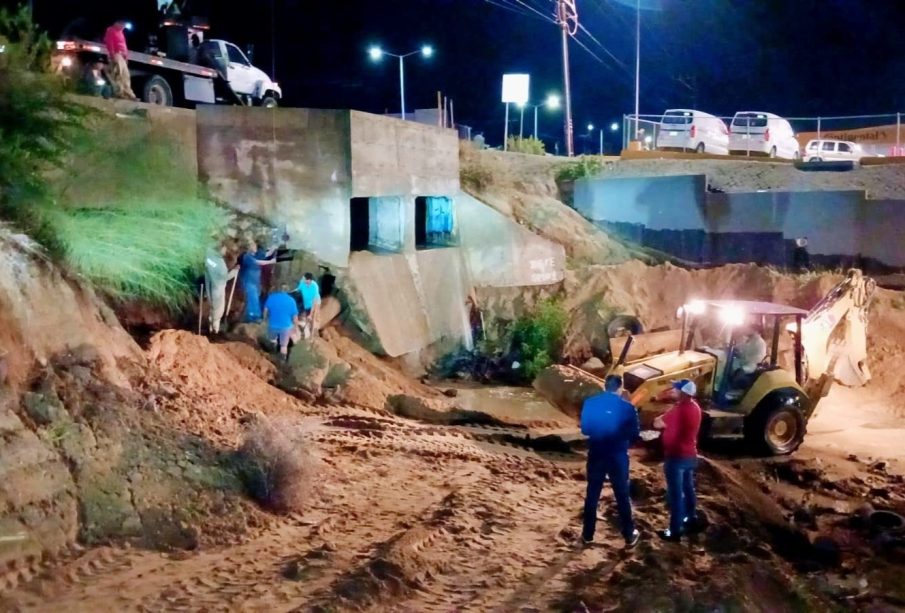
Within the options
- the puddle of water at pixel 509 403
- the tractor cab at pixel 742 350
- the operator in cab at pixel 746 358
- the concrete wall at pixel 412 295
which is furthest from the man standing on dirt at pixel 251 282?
the operator in cab at pixel 746 358

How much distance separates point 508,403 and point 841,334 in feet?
19.1

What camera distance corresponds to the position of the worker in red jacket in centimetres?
1493

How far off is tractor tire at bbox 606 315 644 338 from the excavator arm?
4422 mm

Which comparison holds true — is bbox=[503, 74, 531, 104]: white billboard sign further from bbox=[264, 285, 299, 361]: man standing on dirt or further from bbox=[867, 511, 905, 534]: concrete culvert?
bbox=[867, 511, 905, 534]: concrete culvert

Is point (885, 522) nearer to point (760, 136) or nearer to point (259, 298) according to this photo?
point (259, 298)

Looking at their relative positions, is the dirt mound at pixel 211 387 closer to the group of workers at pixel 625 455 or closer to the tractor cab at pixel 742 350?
the group of workers at pixel 625 455

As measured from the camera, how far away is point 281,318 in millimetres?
13781

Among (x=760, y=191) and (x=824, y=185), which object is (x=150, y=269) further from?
(x=824, y=185)

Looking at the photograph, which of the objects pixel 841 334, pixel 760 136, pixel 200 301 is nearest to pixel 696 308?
pixel 841 334

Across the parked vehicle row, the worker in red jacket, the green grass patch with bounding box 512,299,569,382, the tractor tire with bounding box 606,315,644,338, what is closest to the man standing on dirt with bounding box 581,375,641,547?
the green grass patch with bounding box 512,299,569,382

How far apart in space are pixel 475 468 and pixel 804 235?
50.3 ft

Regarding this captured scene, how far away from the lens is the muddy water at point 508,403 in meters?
15.1

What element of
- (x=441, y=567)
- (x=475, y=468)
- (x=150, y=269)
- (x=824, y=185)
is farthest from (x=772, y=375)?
(x=824, y=185)

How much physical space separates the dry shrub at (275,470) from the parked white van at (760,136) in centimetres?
2415
